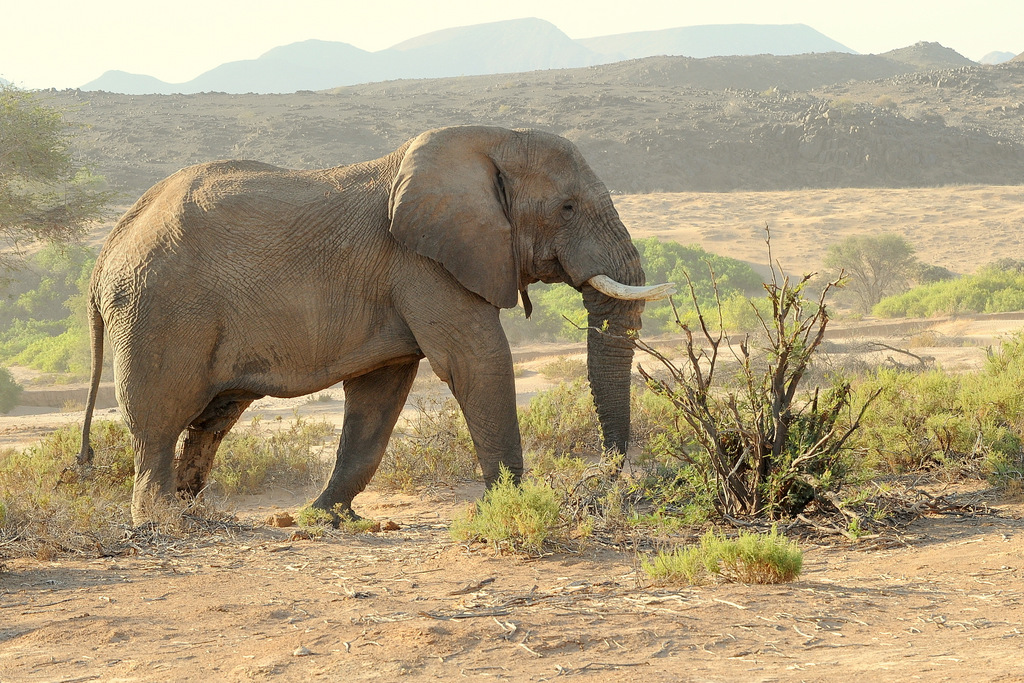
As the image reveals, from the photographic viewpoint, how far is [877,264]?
29672mm

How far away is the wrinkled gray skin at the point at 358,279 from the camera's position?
6.63 metres

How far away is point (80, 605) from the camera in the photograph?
5148 mm

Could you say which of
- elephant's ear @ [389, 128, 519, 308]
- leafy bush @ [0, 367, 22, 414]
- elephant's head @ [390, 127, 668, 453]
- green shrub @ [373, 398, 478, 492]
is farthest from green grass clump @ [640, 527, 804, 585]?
leafy bush @ [0, 367, 22, 414]

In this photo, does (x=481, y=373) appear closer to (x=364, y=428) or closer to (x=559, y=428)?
(x=364, y=428)

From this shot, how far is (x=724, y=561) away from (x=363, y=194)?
334cm

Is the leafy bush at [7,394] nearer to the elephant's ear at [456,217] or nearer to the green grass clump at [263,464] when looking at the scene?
the green grass clump at [263,464]

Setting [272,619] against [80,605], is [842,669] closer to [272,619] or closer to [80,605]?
[272,619]

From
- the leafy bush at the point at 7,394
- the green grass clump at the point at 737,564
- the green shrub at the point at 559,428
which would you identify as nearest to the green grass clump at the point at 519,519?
the green grass clump at the point at 737,564

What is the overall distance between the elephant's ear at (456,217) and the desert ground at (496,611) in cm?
168

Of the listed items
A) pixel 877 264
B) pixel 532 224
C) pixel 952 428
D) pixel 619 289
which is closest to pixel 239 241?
pixel 532 224

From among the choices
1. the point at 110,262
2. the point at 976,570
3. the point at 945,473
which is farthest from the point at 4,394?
the point at 976,570

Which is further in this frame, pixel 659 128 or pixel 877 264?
pixel 659 128

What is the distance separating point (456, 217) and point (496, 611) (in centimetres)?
273

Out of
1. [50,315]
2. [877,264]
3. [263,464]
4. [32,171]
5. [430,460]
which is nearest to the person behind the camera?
[430,460]
